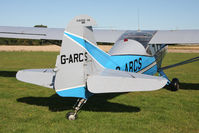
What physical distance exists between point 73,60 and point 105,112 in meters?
2.04

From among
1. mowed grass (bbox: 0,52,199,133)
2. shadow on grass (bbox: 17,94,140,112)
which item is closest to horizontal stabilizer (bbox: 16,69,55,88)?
mowed grass (bbox: 0,52,199,133)

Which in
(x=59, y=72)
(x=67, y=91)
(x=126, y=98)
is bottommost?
(x=126, y=98)

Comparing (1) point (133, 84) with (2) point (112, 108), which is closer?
(1) point (133, 84)

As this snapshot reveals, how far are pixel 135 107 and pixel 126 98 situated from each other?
45.9 inches

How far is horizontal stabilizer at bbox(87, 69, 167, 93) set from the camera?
15.2ft

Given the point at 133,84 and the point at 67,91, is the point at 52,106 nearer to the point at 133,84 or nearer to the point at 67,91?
the point at 67,91

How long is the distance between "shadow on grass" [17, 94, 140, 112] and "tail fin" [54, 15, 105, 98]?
5.80 ft

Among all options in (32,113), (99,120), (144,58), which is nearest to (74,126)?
(99,120)

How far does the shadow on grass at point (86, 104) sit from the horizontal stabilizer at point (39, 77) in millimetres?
1181

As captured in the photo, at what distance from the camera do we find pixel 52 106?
279 inches

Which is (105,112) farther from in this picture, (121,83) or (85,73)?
(121,83)

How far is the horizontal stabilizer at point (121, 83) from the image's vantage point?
4645 millimetres

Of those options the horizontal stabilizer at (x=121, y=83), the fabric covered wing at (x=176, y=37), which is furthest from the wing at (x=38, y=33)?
the horizontal stabilizer at (x=121, y=83)

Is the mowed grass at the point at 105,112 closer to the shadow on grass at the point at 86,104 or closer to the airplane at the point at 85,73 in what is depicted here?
the shadow on grass at the point at 86,104
